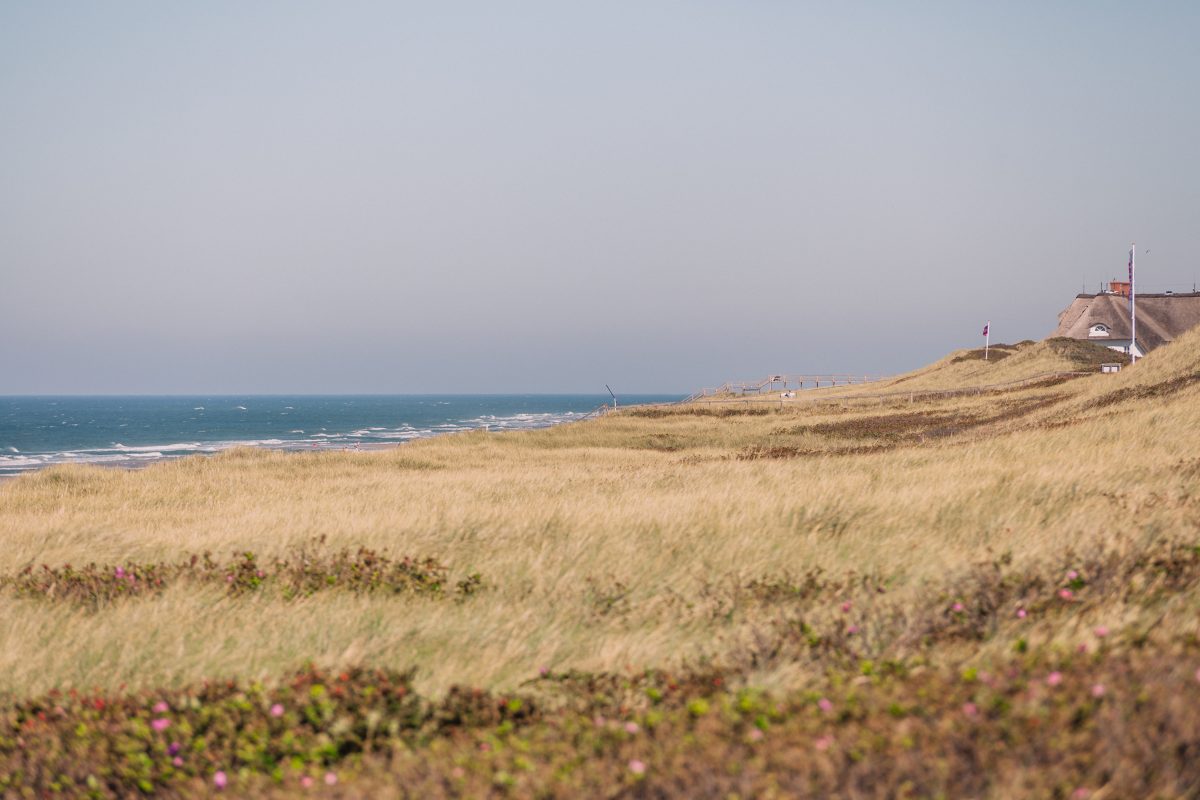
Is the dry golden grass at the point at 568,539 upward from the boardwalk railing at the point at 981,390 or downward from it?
downward

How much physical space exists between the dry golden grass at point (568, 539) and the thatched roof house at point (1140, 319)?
3069 inches

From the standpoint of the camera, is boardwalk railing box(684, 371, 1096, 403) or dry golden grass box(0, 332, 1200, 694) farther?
boardwalk railing box(684, 371, 1096, 403)

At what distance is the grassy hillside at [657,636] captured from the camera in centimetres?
448

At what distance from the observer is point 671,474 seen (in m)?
20.4

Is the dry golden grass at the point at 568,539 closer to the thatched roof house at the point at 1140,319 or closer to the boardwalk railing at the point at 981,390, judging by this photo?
the boardwalk railing at the point at 981,390

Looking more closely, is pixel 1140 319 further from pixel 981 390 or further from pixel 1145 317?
pixel 981 390

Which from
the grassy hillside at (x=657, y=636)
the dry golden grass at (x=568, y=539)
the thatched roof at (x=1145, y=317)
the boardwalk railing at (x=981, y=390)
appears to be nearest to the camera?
the grassy hillside at (x=657, y=636)

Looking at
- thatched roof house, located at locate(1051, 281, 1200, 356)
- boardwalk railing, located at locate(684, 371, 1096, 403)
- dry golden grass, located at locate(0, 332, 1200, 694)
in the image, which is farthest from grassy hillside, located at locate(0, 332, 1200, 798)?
thatched roof house, located at locate(1051, 281, 1200, 356)

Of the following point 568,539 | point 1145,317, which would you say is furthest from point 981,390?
point 568,539

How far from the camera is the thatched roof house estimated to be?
90.9m

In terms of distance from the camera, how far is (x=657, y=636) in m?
7.98

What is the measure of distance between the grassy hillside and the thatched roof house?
84101mm

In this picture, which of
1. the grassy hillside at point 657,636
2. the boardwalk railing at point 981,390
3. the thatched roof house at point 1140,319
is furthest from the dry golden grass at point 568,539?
the thatched roof house at point 1140,319

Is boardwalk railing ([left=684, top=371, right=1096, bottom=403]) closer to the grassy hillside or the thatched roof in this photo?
the thatched roof
